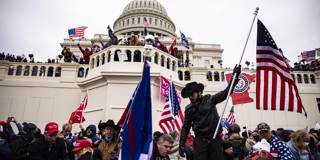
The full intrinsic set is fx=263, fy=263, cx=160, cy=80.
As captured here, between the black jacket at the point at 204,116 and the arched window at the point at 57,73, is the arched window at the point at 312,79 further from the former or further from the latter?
the black jacket at the point at 204,116

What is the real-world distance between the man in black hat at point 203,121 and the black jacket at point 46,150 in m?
2.46

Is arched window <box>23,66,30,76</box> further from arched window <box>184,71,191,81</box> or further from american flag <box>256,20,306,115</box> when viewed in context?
american flag <box>256,20,306,115</box>

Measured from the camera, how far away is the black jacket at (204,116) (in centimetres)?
440

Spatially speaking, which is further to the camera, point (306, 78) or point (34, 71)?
point (306, 78)

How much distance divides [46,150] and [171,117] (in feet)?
18.6

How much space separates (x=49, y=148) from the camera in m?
5.14

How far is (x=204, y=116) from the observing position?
4.46 metres

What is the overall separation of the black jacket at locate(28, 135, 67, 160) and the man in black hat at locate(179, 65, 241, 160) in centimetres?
246

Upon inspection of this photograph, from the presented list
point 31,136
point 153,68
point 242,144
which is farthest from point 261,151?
point 153,68

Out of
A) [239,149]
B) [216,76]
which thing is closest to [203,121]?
[239,149]

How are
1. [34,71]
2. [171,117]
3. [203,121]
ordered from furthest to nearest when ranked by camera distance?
[34,71] < [171,117] < [203,121]

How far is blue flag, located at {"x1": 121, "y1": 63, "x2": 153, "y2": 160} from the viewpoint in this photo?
11.2ft

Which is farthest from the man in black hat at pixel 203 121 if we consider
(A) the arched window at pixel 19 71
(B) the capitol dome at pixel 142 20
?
(B) the capitol dome at pixel 142 20

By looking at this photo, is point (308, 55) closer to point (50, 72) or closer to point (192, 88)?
point (50, 72)
